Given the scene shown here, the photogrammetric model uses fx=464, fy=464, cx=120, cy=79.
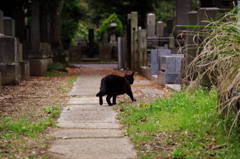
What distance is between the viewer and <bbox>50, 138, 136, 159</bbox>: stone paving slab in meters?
5.05

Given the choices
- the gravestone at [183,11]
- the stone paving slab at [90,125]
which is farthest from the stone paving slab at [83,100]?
the gravestone at [183,11]

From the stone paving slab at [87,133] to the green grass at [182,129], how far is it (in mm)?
207

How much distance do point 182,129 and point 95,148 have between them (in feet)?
4.26

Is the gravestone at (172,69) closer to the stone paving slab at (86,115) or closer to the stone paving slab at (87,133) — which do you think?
the stone paving slab at (86,115)

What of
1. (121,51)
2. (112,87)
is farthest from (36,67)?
(112,87)

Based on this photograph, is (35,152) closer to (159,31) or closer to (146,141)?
(146,141)

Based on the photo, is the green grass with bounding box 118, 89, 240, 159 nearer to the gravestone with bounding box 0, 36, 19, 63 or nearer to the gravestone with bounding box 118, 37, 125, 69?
the gravestone with bounding box 0, 36, 19, 63

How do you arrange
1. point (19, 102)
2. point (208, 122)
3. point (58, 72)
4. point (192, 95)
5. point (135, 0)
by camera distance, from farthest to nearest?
point (135, 0) < point (58, 72) < point (19, 102) < point (192, 95) < point (208, 122)

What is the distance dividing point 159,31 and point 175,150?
63.9ft

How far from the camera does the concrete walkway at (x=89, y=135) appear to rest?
516 centimetres

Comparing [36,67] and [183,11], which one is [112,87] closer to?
[36,67]

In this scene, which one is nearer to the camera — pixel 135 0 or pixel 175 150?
pixel 175 150

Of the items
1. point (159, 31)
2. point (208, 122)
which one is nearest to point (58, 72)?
point (159, 31)

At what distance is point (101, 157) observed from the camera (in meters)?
4.99
